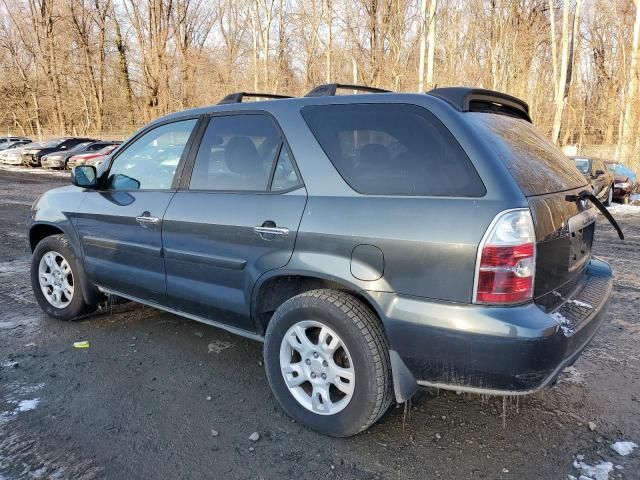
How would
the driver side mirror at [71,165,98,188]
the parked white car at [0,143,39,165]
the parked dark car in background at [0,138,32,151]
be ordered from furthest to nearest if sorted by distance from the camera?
the parked dark car in background at [0,138,32,151] < the parked white car at [0,143,39,165] < the driver side mirror at [71,165,98,188]

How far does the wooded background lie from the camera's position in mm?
23062

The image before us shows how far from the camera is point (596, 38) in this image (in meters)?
32.6

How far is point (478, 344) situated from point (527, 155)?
110 centimetres

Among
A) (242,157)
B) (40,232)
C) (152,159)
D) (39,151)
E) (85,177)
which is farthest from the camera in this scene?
(39,151)

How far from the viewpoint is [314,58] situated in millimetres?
27344

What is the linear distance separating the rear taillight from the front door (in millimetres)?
2225

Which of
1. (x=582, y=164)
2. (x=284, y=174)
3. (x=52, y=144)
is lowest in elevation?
(x=582, y=164)

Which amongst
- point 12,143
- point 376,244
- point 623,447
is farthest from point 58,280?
point 12,143

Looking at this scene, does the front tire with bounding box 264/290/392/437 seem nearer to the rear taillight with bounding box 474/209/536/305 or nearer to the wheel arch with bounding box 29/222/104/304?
the rear taillight with bounding box 474/209/536/305

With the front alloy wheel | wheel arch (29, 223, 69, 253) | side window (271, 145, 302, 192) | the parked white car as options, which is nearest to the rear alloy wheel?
side window (271, 145, 302, 192)

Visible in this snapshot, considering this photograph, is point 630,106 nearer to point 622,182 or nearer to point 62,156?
point 622,182

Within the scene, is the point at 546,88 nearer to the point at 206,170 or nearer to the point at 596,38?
the point at 596,38

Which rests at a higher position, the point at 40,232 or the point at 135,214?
the point at 135,214

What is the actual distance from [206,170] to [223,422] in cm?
163
